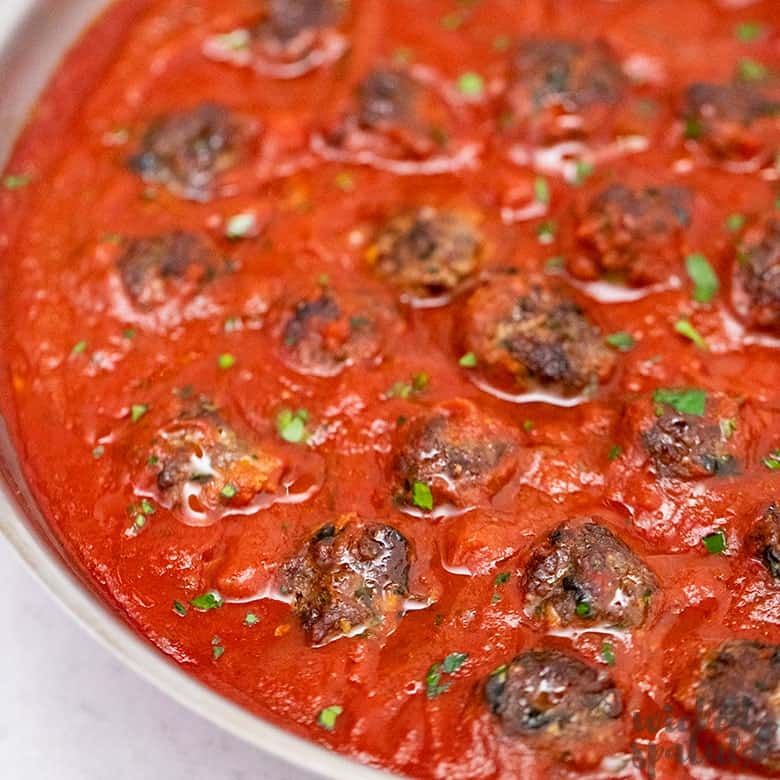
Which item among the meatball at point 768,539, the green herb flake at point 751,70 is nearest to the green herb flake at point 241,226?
the meatball at point 768,539

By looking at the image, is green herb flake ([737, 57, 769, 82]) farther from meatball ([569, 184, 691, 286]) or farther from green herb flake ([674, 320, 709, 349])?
green herb flake ([674, 320, 709, 349])

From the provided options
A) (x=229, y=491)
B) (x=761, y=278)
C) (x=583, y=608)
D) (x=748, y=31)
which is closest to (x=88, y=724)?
(x=229, y=491)

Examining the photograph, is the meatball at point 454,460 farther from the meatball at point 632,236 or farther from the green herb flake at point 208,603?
the meatball at point 632,236

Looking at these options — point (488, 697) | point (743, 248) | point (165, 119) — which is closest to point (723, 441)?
point (743, 248)

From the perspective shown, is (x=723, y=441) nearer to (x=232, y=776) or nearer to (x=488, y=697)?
(x=488, y=697)

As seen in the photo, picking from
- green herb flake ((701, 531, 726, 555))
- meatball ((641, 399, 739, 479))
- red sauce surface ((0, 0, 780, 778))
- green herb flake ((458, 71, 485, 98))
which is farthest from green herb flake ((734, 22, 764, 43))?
green herb flake ((701, 531, 726, 555))

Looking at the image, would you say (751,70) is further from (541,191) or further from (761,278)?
(761,278)
